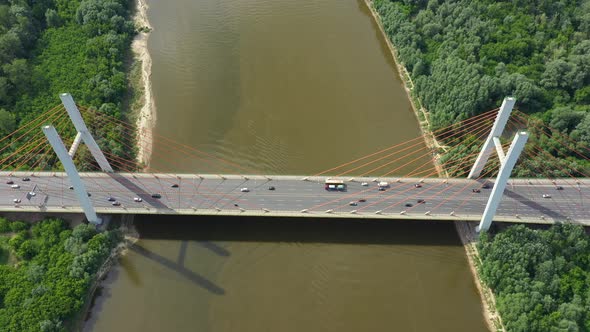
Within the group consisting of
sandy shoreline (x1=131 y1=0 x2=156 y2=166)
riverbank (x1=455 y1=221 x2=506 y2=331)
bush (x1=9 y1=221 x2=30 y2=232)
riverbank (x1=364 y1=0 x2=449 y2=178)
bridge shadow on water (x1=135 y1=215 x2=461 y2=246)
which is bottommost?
riverbank (x1=455 y1=221 x2=506 y2=331)

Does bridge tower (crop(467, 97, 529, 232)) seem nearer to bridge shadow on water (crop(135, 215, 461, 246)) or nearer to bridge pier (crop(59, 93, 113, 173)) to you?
bridge shadow on water (crop(135, 215, 461, 246))

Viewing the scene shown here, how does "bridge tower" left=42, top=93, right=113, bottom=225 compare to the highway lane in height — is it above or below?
above

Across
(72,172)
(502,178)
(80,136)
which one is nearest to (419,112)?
(502,178)

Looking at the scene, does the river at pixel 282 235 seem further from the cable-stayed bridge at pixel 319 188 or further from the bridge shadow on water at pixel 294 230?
the cable-stayed bridge at pixel 319 188

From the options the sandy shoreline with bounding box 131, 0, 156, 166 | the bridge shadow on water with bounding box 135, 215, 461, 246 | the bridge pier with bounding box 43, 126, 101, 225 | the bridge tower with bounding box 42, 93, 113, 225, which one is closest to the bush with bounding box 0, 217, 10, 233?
the bridge tower with bounding box 42, 93, 113, 225

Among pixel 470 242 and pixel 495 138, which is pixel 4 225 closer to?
pixel 470 242

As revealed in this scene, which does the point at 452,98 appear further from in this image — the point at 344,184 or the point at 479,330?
the point at 479,330

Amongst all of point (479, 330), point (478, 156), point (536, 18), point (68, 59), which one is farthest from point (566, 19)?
point (68, 59)
